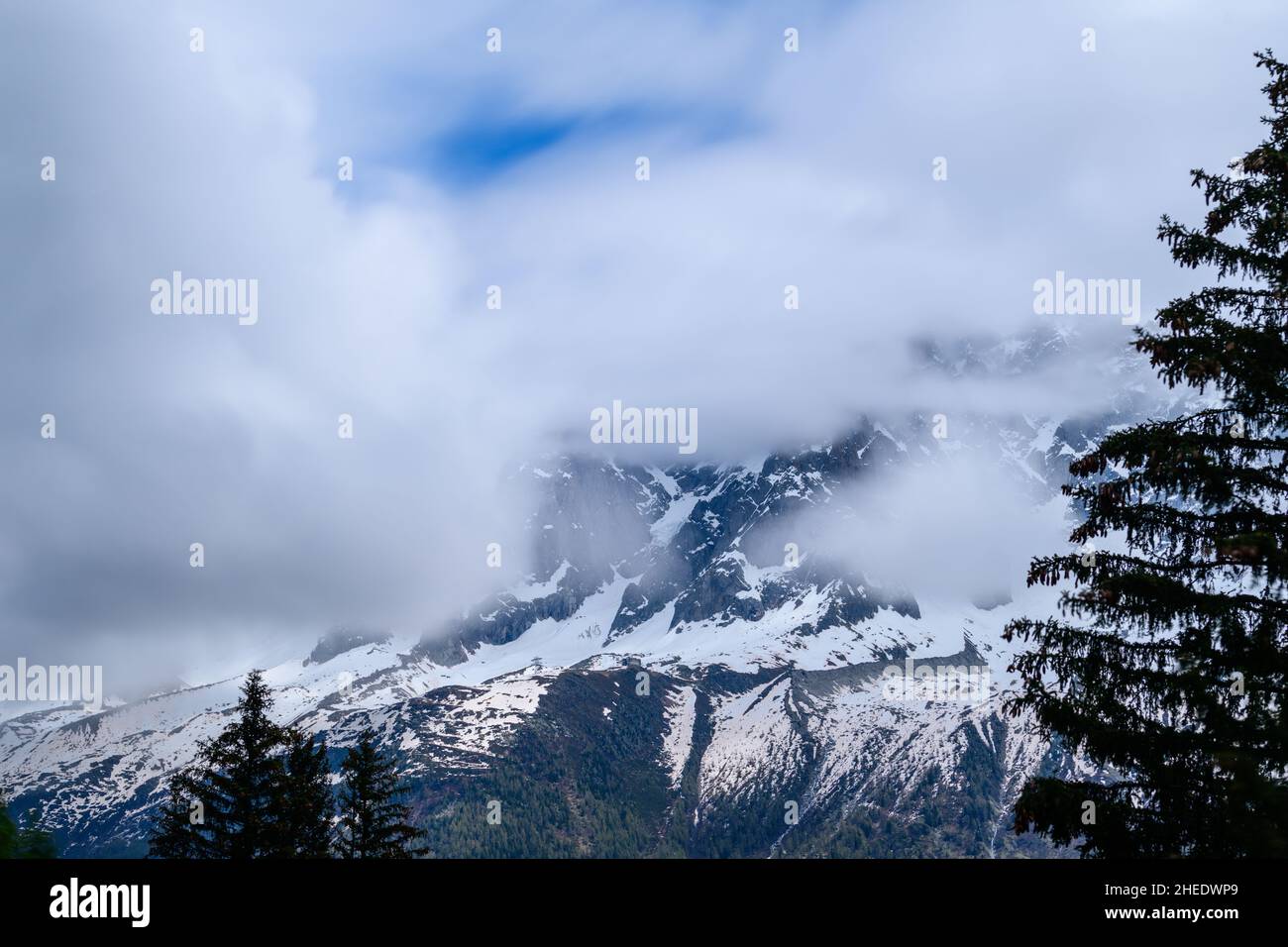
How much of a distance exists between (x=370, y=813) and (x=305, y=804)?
7.81m

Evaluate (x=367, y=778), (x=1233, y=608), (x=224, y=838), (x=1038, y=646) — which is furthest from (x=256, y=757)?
(x=1233, y=608)

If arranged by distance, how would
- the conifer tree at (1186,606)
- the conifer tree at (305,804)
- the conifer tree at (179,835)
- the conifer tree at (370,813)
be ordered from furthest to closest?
1. the conifer tree at (370,813)
2. the conifer tree at (179,835)
3. the conifer tree at (305,804)
4. the conifer tree at (1186,606)

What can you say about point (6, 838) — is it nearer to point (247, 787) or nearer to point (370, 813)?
point (247, 787)

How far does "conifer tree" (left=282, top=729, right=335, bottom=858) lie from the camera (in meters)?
38.0

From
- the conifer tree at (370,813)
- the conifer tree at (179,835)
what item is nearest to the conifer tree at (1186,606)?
the conifer tree at (370,813)

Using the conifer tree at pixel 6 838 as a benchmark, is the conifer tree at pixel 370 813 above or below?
below

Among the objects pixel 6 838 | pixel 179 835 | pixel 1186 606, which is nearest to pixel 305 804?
pixel 6 838

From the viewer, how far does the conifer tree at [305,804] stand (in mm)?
38031

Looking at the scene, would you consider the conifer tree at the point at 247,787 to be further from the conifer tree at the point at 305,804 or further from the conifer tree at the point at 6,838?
the conifer tree at the point at 6,838

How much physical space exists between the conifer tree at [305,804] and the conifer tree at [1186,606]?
96.0 feet

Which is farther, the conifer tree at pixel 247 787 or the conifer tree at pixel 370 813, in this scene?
the conifer tree at pixel 370 813

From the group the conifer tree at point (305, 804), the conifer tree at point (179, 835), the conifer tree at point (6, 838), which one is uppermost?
the conifer tree at point (6, 838)

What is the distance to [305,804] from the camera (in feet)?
125

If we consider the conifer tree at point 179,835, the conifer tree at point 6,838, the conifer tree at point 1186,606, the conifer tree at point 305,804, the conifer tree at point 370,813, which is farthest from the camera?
the conifer tree at point 370,813
